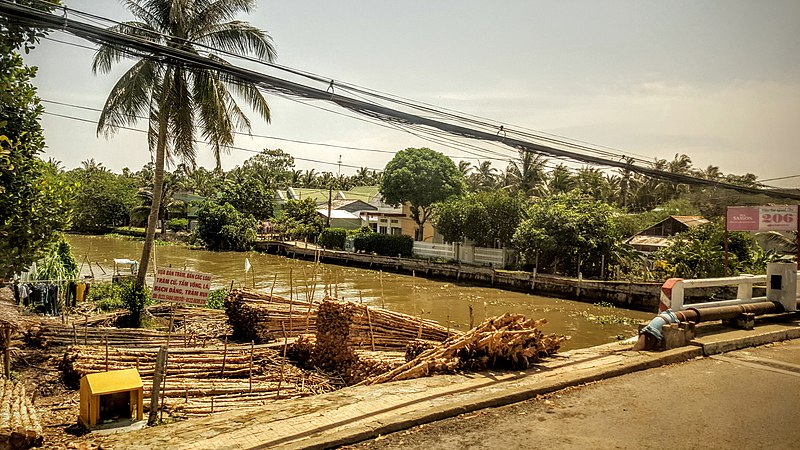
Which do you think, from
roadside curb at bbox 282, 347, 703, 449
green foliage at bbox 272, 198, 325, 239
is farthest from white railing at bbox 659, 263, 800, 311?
green foliage at bbox 272, 198, 325, 239

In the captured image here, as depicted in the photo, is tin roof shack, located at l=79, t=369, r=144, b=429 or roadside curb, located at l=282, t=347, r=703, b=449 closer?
roadside curb, located at l=282, t=347, r=703, b=449

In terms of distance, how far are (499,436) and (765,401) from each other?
3730 mm

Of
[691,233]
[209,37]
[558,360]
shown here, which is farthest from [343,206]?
[558,360]

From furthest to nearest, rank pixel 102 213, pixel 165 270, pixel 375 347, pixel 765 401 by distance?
pixel 102 213 < pixel 375 347 < pixel 165 270 < pixel 765 401

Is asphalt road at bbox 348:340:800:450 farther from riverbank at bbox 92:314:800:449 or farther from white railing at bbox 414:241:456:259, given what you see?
white railing at bbox 414:241:456:259

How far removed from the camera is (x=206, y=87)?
569 inches

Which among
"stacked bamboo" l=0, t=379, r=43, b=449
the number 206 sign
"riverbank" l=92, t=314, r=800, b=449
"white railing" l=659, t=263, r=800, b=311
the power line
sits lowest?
"stacked bamboo" l=0, t=379, r=43, b=449

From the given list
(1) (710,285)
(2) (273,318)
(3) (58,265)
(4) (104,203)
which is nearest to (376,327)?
(2) (273,318)

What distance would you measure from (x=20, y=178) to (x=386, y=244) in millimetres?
34376

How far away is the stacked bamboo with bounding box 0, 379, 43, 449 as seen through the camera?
5242 millimetres

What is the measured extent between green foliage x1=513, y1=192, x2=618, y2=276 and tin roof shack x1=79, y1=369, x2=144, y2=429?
83.6 ft

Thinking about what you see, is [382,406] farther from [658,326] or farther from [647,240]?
[647,240]

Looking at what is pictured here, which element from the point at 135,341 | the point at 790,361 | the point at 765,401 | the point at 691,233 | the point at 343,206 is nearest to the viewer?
the point at 765,401

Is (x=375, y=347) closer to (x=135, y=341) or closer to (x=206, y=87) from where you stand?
(x=135, y=341)
